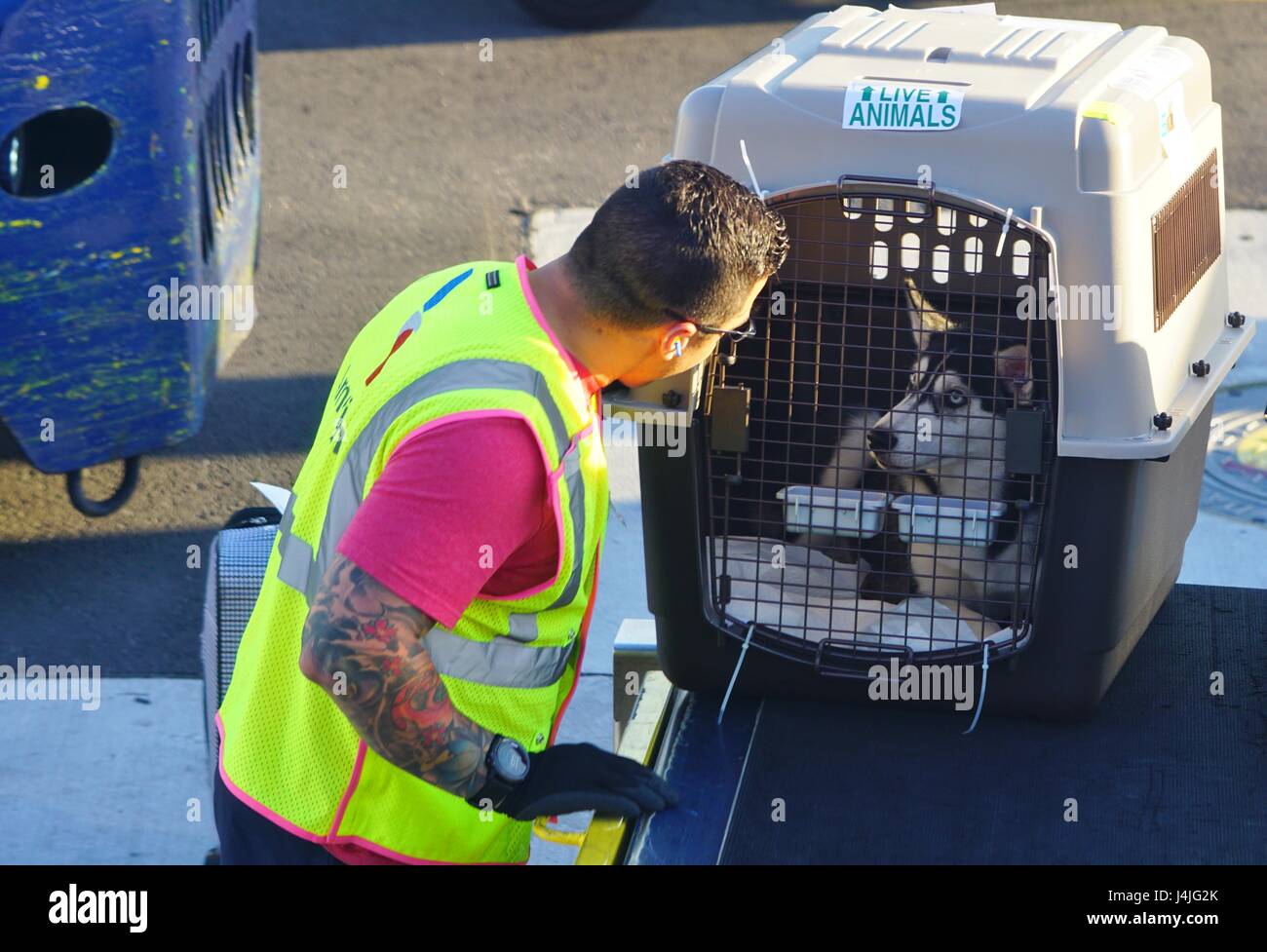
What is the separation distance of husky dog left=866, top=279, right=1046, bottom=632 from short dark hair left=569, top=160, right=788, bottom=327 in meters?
0.52

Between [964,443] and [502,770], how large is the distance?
0.95 metres

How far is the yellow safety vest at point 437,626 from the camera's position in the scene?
199 cm

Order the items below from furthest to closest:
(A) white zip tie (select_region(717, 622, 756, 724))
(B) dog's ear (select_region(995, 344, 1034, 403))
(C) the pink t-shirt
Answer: (A) white zip tie (select_region(717, 622, 756, 724)), (B) dog's ear (select_region(995, 344, 1034, 403)), (C) the pink t-shirt

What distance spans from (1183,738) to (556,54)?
6170 mm

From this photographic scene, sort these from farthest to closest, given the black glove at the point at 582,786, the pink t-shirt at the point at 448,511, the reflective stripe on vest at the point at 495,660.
Answer: the black glove at the point at 582,786 → the reflective stripe on vest at the point at 495,660 → the pink t-shirt at the point at 448,511

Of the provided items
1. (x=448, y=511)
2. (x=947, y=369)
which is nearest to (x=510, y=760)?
(x=448, y=511)

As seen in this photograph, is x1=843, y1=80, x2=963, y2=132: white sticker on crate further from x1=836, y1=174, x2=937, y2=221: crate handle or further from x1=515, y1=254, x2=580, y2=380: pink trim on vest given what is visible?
x1=515, y1=254, x2=580, y2=380: pink trim on vest

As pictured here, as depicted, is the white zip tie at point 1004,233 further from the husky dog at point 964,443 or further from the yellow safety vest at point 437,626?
the yellow safety vest at point 437,626

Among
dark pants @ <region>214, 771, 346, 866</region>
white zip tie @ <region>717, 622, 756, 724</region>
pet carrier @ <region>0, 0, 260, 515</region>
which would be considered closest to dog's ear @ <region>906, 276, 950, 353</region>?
white zip tie @ <region>717, 622, 756, 724</region>

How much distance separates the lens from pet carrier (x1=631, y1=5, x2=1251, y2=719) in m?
2.34

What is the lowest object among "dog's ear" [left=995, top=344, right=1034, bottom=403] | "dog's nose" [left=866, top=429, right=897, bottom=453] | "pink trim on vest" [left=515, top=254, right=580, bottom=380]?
"dog's nose" [left=866, top=429, right=897, bottom=453]

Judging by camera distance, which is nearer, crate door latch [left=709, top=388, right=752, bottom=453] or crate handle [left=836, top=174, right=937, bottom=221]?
crate handle [left=836, top=174, right=937, bottom=221]

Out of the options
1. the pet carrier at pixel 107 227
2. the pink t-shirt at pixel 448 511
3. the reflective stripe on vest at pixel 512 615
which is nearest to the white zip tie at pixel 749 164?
the reflective stripe on vest at pixel 512 615

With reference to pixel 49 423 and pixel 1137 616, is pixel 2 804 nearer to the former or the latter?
pixel 49 423
